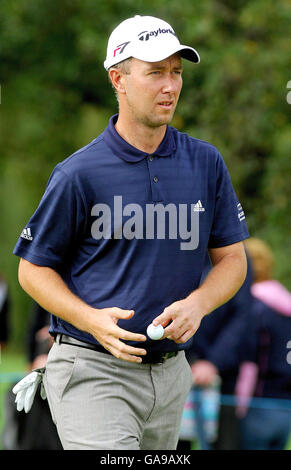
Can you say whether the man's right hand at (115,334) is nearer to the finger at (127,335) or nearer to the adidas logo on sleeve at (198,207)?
the finger at (127,335)

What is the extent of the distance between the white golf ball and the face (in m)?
0.86

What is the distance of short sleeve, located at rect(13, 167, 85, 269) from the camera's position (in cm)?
350

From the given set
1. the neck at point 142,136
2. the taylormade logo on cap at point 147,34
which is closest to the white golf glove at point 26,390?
the neck at point 142,136

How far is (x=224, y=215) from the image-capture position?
379cm

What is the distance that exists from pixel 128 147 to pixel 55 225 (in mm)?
456

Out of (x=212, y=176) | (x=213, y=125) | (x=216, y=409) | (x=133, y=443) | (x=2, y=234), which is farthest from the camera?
(x=2, y=234)

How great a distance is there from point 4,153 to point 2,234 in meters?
3.01

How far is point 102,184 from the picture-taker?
3512 mm

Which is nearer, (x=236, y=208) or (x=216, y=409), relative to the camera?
(x=236, y=208)

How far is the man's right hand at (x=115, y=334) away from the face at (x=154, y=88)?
0.83 meters

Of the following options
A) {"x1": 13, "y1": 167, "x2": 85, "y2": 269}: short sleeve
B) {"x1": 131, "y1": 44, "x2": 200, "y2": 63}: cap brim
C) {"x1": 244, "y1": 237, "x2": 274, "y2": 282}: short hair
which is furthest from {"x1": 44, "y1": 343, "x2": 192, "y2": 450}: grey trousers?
{"x1": 244, "y1": 237, "x2": 274, "y2": 282}: short hair

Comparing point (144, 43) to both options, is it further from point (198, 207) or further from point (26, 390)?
point (26, 390)
